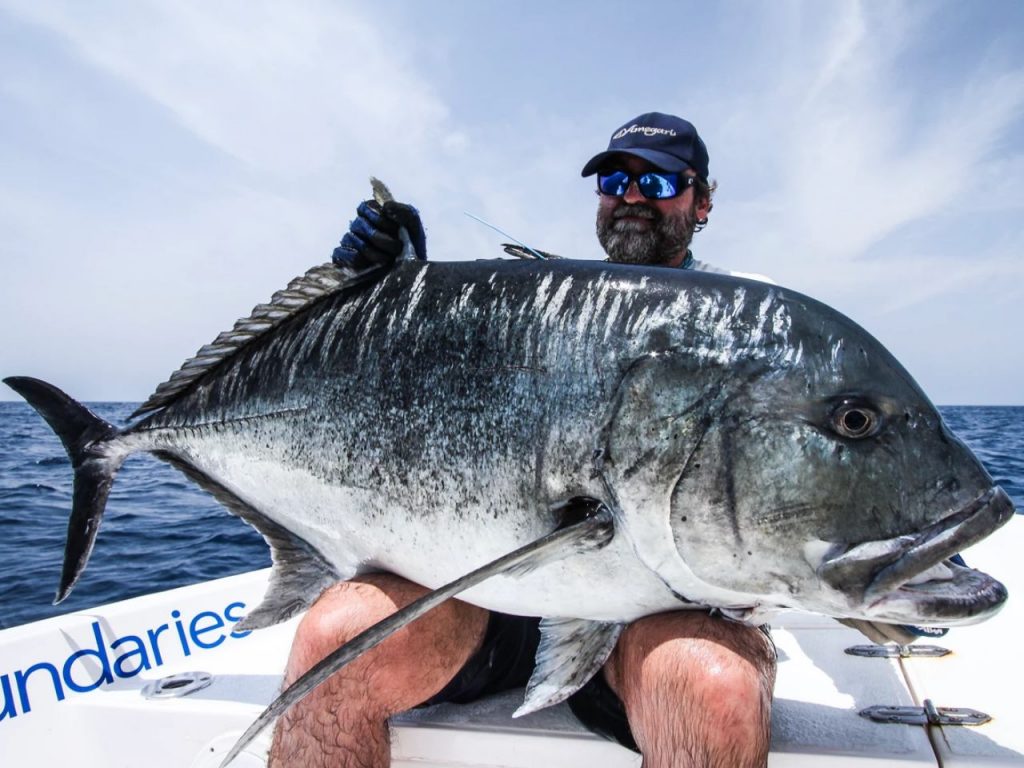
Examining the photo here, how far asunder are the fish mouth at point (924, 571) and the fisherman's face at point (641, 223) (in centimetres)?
186

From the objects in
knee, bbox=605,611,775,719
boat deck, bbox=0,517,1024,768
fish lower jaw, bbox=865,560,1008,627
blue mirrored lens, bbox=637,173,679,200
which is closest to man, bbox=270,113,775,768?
knee, bbox=605,611,775,719

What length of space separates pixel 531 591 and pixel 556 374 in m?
0.47

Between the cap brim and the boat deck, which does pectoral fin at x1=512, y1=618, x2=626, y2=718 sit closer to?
the boat deck

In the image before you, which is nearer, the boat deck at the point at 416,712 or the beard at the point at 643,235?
the boat deck at the point at 416,712

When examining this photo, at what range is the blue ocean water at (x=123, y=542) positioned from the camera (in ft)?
17.2

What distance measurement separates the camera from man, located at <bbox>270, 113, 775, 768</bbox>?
1.45 meters

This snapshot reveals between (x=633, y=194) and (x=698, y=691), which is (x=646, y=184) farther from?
(x=698, y=691)

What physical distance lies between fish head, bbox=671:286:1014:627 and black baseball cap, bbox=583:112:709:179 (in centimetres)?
169

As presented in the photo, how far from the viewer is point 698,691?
145 cm

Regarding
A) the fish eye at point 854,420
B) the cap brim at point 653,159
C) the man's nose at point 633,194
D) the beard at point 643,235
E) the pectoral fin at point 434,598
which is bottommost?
the pectoral fin at point 434,598

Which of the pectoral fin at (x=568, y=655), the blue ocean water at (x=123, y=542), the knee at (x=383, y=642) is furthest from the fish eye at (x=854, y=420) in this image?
the blue ocean water at (x=123, y=542)

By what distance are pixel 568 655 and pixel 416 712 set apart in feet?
2.15

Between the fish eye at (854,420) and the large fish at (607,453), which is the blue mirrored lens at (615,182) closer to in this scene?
the large fish at (607,453)

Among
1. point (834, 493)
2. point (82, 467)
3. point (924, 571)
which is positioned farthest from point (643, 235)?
point (82, 467)
